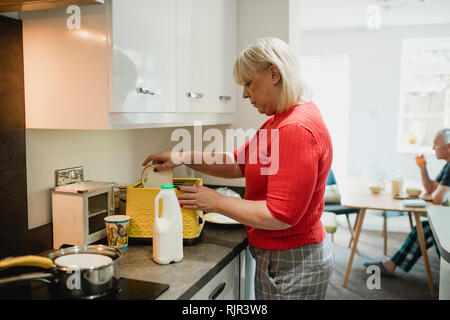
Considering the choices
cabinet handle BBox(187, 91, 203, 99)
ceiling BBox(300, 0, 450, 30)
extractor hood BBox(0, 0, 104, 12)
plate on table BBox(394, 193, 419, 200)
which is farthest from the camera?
ceiling BBox(300, 0, 450, 30)

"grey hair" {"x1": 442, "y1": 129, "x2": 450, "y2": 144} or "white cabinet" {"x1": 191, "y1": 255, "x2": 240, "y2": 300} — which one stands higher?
"grey hair" {"x1": 442, "y1": 129, "x2": 450, "y2": 144}

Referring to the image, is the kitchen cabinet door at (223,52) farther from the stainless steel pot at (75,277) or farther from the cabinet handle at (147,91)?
the stainless steel pot at (75,277)

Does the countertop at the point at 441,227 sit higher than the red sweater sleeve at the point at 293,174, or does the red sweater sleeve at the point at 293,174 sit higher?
the red sweater sleeve at the point at 293,174

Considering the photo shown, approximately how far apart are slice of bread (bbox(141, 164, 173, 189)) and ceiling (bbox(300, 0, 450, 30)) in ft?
9.96

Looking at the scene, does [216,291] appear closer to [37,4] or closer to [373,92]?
[37,4]

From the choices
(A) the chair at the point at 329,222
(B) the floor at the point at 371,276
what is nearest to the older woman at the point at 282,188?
(B) the floor at the point at 371,276

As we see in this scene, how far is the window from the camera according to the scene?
5.17 metres

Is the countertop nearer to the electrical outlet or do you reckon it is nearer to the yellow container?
the yellow container

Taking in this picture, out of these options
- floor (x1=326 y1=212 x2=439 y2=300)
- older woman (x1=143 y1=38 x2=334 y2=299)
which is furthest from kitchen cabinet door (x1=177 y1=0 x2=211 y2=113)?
floor (x1=326 y1=212 x2=439 y2=300)

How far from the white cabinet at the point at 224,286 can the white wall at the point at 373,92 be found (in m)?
4.07

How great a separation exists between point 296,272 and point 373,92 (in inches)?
171

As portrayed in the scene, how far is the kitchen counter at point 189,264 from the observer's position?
4.25ft

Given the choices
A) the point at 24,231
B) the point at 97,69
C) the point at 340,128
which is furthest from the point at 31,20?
the point at 340,128

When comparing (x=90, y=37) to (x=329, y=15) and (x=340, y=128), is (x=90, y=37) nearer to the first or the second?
(x=329, y=15)
